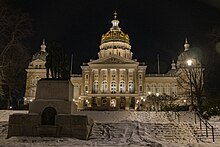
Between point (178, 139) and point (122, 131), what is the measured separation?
3.30 meters

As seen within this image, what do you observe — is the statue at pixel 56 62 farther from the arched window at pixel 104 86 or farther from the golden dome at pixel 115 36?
the golden dome at pixel 115 36

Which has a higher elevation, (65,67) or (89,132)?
(65,67)

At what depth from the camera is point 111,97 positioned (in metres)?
61.6

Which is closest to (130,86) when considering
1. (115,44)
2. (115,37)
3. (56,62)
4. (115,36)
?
(115,44)

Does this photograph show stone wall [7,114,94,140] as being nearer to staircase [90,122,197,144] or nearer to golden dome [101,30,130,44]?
staircase [90,122,197,144]

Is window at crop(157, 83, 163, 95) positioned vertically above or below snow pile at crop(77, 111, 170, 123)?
above

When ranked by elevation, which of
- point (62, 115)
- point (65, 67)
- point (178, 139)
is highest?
→ point (65, 67)

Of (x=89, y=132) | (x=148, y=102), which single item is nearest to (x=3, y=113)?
(x=89, y=132)

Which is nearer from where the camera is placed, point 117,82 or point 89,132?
point 89,132

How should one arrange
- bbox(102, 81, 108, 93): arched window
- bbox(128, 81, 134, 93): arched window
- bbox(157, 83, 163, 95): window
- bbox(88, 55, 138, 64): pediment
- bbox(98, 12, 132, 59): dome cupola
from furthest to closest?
bbox(98, 12, 132, 59): dome cupola → bbox(157, 83, 163, 95): window → bbox(88, 55, 138, 64): pediment → bbox(128, 81, 134, 93): arched window → bbox(102, 81, 108, 93): arched window

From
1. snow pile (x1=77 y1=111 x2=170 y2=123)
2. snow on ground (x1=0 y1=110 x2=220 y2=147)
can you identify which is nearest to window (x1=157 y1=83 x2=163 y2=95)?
snow pile (x1=77 y1=111 x2=170 y2=123)

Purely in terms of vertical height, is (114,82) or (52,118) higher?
(114,82)

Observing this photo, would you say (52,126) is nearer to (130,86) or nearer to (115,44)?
(130,86)

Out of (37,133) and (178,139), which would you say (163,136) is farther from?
(37,133)
